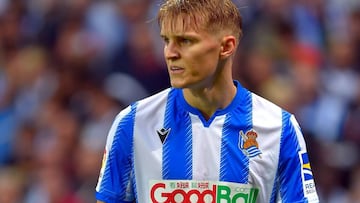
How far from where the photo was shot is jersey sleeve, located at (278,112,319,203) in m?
5.56

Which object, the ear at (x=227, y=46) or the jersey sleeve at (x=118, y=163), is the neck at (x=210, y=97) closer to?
the ear at (x=227, y=46)

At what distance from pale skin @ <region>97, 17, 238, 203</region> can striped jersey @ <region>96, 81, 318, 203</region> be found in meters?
0.08

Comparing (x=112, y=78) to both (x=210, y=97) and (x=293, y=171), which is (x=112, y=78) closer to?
(x=210, y=97)

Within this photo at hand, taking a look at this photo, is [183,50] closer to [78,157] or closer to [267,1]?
[78,157]

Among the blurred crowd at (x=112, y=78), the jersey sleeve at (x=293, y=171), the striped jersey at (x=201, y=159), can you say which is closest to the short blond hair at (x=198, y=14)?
the striped jersey at (x=201, y=159)

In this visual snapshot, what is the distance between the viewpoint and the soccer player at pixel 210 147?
5.51 meters

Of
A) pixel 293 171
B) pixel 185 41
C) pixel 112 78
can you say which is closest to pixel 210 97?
pixel 185 41

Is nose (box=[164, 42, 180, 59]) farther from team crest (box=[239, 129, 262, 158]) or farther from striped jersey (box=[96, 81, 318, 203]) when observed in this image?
team crest (box=[239, 129, 262, 158])

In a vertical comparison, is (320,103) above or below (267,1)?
below

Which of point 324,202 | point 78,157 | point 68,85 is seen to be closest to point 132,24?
point 68,85

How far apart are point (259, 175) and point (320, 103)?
15.4ft

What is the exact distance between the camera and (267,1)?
11.1 metres

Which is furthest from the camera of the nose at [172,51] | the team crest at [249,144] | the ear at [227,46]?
the team crest at [249,144]

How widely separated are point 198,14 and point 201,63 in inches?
8.8
